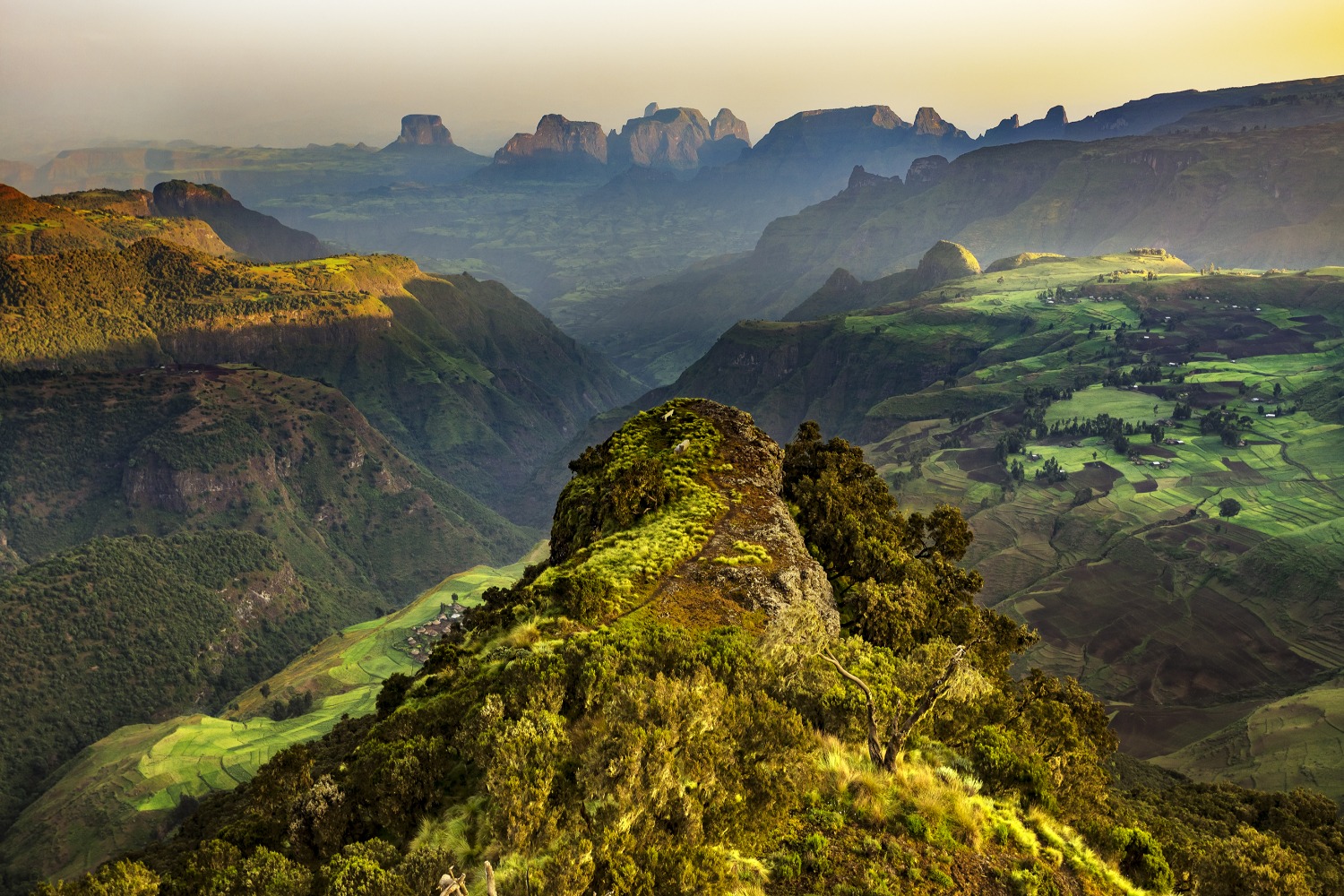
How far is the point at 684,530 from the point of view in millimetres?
41438

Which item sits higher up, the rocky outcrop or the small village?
the rocky outcrop

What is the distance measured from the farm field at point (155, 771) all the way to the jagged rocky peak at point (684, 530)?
117512 mm

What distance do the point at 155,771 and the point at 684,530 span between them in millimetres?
148519

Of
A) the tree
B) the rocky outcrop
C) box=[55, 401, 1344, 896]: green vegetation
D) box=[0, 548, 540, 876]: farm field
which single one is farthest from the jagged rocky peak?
box=[0, 548, 540, 876]: farm field

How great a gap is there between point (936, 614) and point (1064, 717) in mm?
8208

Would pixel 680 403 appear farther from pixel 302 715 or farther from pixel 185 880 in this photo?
pixel 302 715

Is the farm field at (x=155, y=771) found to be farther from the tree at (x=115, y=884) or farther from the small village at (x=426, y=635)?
the tree at (x=115, y=884)

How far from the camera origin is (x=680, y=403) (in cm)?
5662

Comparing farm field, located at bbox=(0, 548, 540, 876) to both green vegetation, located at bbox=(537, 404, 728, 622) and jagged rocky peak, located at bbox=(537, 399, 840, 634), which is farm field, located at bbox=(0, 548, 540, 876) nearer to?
green vegetation, located at bbox=(537, 404, 728, 622)

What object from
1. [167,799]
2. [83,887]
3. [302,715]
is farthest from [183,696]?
[83,887]

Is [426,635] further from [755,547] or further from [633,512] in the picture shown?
[755,547]

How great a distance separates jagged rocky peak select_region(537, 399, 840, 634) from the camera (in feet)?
119

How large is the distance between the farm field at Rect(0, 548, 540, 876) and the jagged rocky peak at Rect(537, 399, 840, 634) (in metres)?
118

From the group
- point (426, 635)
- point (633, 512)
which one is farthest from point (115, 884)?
point (426, 635)
